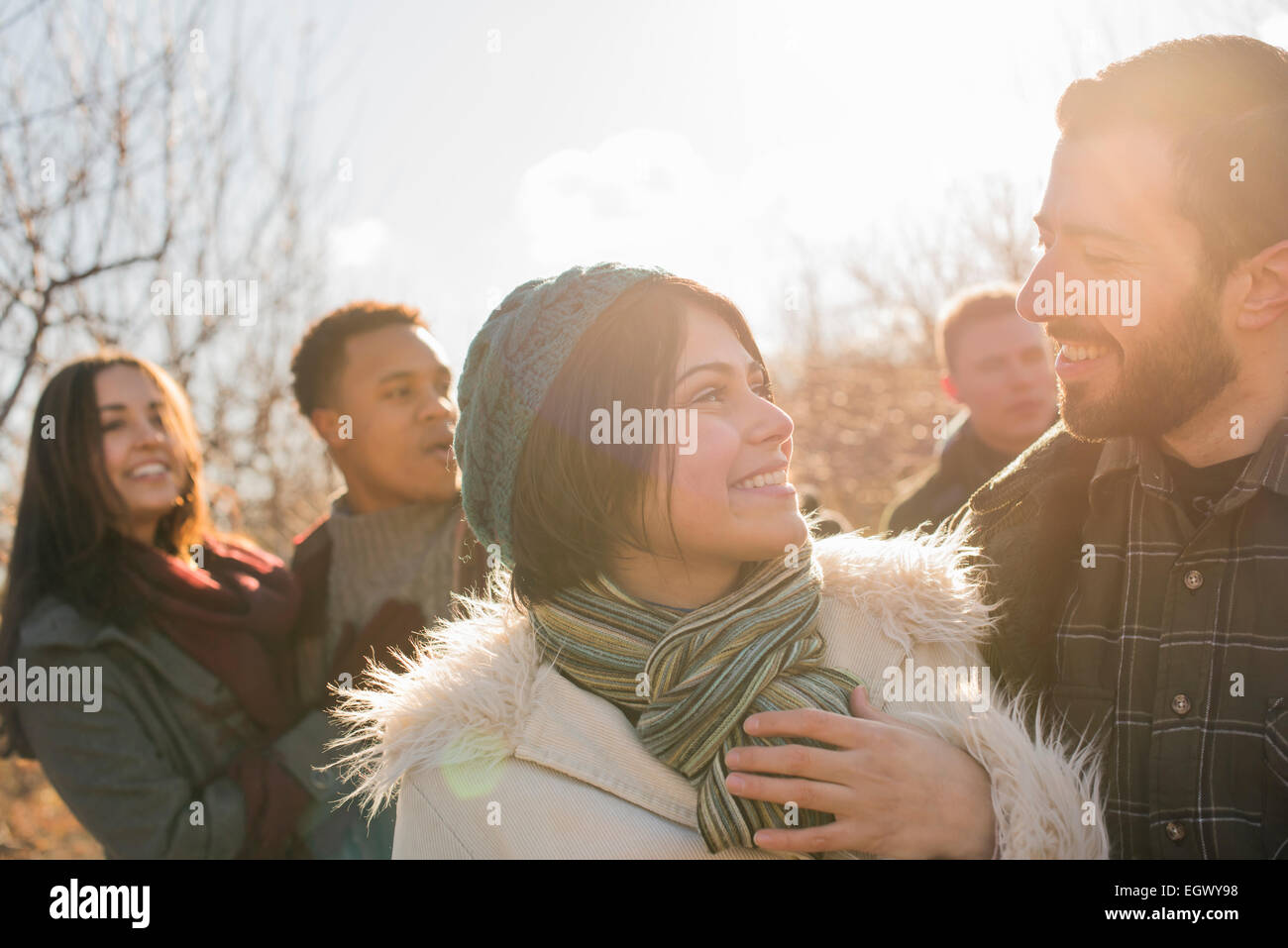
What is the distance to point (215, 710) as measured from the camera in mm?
2703

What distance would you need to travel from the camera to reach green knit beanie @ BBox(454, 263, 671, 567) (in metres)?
1.82

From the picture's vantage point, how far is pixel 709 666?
170 centimetres

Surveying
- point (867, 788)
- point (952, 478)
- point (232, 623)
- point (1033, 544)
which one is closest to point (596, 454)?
point (867, 788)

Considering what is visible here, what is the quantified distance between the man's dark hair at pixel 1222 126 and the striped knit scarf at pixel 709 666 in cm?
96

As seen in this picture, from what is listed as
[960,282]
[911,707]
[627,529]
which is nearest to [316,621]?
[627,529]

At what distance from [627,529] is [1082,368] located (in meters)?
0.92

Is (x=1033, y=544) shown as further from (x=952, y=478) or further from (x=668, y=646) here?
(x=952, y=478)

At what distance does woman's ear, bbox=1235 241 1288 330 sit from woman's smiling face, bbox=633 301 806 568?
85cm

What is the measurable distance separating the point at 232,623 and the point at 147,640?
220 mm

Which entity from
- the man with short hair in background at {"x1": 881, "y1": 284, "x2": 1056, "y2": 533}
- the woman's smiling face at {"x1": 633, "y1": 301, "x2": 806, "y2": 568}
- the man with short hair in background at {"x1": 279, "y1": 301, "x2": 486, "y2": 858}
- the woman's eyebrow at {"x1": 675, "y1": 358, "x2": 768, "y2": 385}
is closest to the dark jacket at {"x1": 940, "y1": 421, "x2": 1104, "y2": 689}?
the woman's smiling face at {"x1": 633, "y1": 301, "x2": 806, "y2": 568}

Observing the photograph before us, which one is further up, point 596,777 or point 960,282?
point 960,282

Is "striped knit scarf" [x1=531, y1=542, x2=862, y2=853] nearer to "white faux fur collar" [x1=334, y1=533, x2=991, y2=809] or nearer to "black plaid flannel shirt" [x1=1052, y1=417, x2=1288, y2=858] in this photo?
"white faux fur collar" [x1=334, y1=533, x2=991, y2=809]
